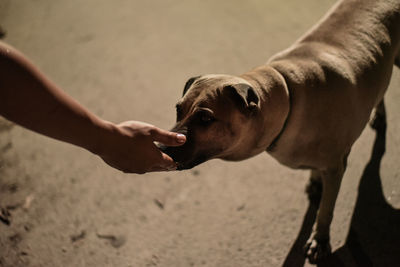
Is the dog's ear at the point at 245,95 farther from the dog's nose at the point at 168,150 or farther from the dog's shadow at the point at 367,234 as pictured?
the dog's shadow at the point at 367,234

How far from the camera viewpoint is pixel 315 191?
2455mm

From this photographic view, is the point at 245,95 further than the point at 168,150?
No

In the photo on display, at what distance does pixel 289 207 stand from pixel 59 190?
1748mm

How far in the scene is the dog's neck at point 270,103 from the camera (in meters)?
1.75

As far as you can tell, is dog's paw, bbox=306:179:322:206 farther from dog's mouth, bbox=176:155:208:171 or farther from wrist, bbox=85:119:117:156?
wrist, bbox=85:119:117:156

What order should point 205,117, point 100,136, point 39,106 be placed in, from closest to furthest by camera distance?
point 39,106
point 100,136
point 205,117

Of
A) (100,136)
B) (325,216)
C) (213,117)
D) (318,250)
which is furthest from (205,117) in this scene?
(318,250)

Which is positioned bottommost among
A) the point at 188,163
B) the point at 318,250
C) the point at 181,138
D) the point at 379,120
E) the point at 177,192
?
the point at 177,192

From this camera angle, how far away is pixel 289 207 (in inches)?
96.7

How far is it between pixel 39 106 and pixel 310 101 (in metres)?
1.28

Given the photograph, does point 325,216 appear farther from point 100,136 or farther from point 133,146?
point 100,136

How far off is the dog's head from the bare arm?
11 cm

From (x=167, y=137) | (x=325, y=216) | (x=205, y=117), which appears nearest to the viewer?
(x=167, y=137)

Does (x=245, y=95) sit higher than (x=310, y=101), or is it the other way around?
(x=245, y=95)
